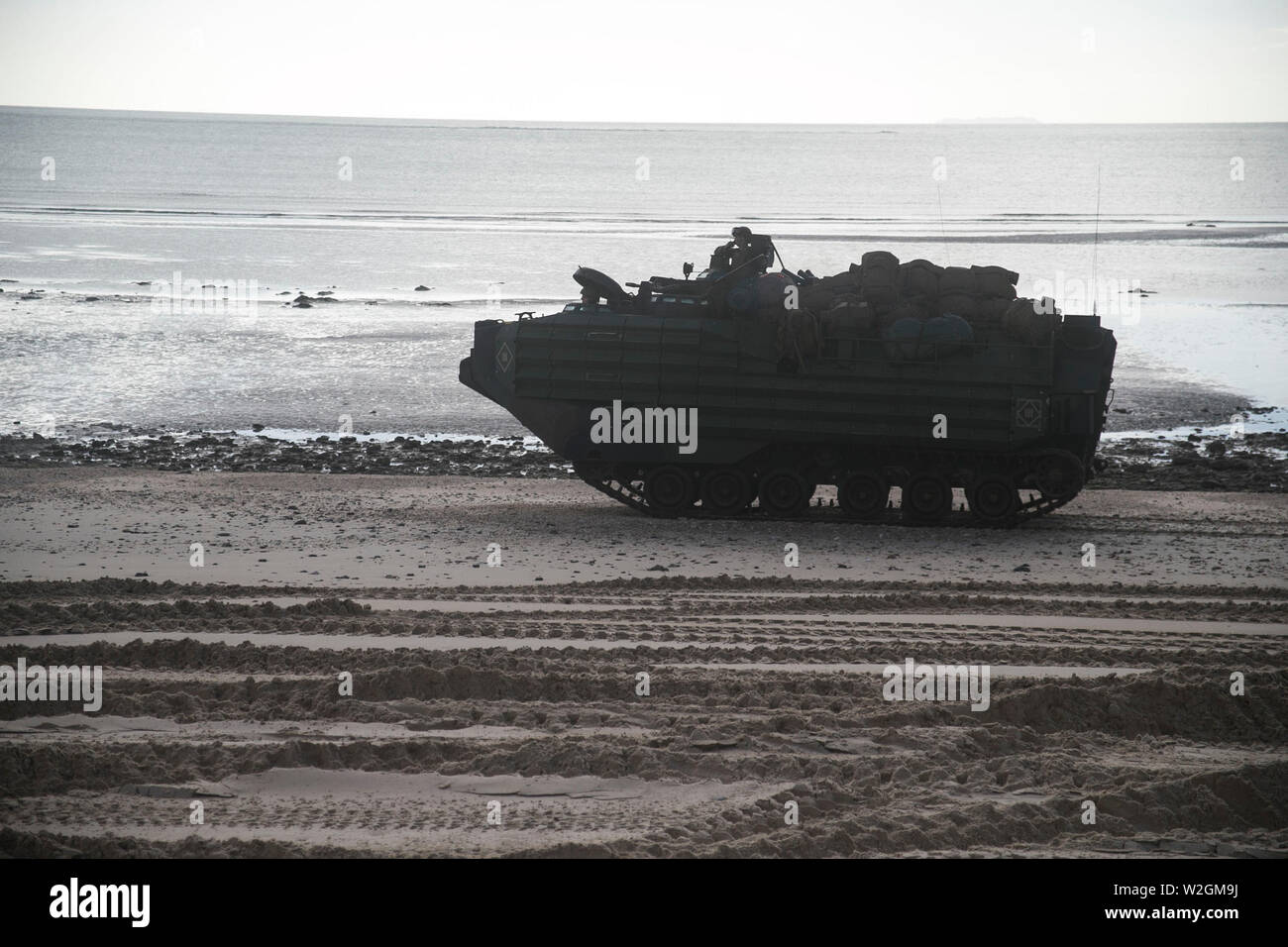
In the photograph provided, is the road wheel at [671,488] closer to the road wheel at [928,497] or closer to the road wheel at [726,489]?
the road wheel at [726,489]

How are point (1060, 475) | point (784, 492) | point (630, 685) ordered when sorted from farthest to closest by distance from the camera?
point (784, 492), point (1060, 475), point (630, 685)

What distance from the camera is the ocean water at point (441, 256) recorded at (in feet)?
89.6

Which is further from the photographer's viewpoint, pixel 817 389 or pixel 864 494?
pixel 864 494

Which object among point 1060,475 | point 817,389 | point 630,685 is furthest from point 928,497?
point 630,685

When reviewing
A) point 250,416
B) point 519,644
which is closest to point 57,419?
point 250,416

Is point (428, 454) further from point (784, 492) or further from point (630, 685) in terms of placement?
point (630, 685)

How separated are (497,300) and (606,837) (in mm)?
34043

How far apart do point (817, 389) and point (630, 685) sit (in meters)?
7.43

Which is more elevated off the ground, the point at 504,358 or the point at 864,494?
the point at 504,358

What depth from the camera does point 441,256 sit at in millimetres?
53344

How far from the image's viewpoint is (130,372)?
28109 mm

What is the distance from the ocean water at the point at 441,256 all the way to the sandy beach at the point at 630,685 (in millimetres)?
9232

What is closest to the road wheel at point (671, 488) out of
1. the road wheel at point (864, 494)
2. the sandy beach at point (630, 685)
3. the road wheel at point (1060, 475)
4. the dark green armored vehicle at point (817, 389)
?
the dark green armored vehicle at point (817, 389)

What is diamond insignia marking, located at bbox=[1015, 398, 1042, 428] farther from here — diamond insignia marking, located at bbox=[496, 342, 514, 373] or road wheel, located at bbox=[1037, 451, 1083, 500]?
diamond insignia marking, located at bbox=[496, 342, 514, 373]
